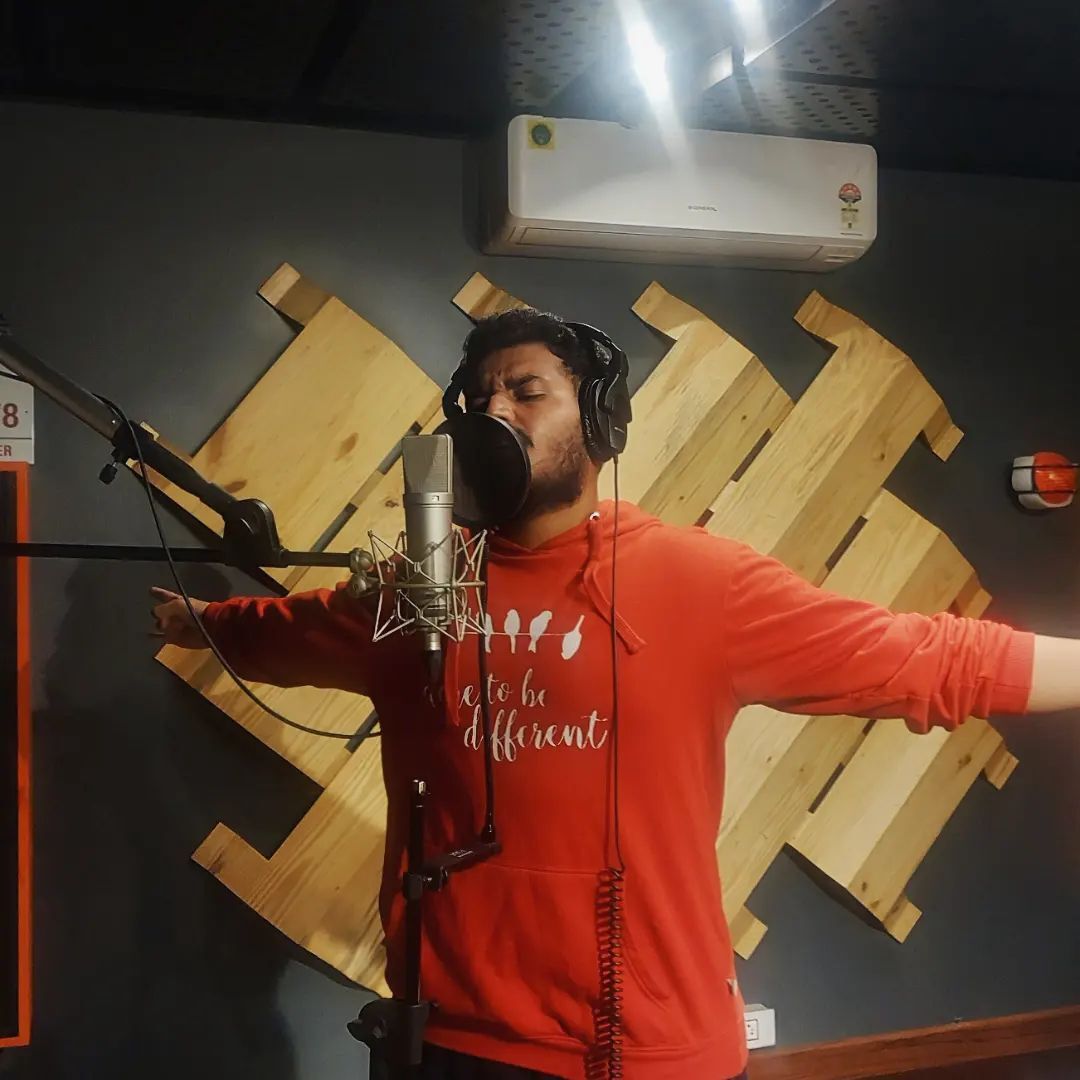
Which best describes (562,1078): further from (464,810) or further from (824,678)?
(824,678)

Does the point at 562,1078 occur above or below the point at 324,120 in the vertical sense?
below

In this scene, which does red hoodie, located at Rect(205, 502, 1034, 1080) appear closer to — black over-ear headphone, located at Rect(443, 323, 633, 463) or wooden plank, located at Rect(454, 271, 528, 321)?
black over-ear headphone, located at Rect(443, 323, 633, 463)

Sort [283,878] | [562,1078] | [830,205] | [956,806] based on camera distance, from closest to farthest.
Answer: [562,1078] < [283,878] < [830,205] < [956,806]

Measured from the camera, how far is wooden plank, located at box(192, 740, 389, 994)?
5.61ft

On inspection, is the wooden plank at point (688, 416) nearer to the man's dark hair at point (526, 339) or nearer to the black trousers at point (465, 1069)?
the man's dark hair at point (526, 339)

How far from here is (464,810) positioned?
1.28 metres

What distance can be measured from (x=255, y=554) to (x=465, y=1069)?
64cm

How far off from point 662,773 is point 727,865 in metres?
0.74

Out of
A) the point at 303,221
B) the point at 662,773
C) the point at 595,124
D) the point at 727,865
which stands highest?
the point at 595,124

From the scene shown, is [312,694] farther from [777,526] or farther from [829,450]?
[829,450]

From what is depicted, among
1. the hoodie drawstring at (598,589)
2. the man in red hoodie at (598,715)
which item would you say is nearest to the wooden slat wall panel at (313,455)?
the man in red hoodie at (598,715)

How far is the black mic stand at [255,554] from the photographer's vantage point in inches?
42.3

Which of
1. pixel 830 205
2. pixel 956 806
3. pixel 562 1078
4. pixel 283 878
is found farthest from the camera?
pixel 956 806

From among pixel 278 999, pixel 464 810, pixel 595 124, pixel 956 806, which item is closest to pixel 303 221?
pixel 595 124
